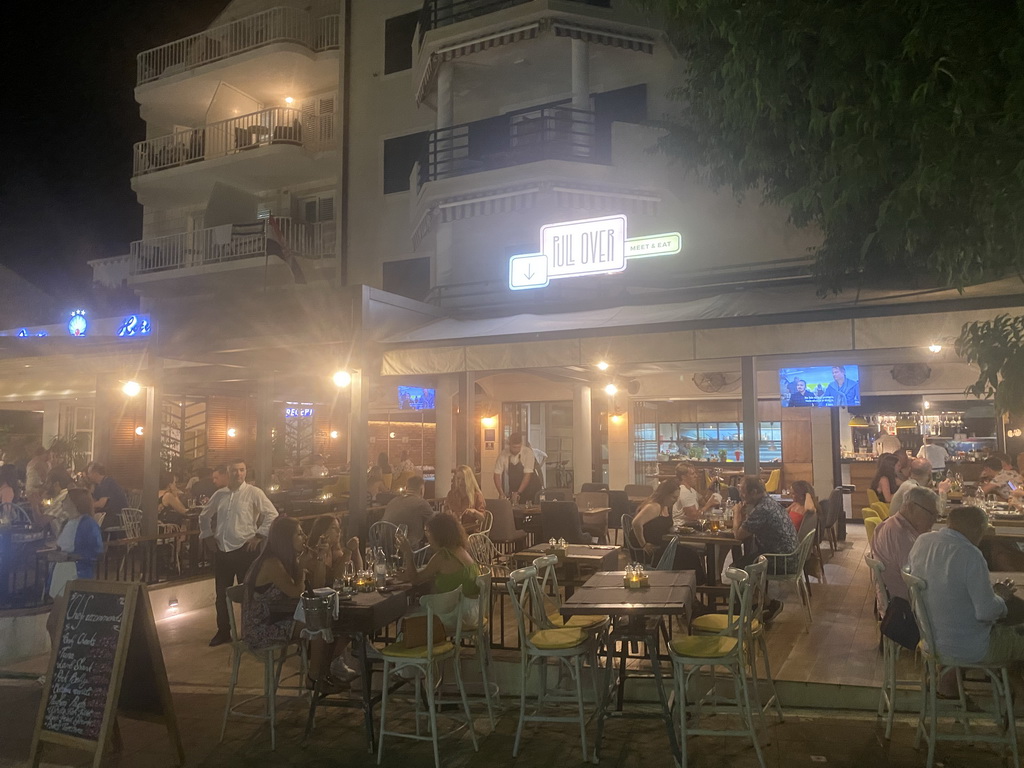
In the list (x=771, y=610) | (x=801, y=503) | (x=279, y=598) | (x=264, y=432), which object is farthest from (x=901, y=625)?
(x=264, y=432)

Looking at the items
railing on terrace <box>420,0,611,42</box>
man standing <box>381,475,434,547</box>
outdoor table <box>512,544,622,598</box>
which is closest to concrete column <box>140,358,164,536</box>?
man standing <box>381,475,434,547</box>

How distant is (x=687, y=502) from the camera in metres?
9.67

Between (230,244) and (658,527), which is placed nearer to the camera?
(658,527)

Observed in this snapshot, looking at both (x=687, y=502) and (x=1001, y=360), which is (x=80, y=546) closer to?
(x=687, y=502)

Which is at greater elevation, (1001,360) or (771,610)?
(1001,360)

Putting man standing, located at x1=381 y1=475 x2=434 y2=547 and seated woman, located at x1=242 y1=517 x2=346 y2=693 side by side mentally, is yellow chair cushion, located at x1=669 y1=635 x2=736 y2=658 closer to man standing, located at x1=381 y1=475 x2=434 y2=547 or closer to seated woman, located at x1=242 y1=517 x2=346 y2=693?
seated woman, located at x1=242 y1=517 x2=346 y2=693

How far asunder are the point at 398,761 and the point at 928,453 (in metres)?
12.1

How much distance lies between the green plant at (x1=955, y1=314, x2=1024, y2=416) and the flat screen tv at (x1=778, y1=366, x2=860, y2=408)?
8.65 m

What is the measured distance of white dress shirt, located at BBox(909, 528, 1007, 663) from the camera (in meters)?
4.29

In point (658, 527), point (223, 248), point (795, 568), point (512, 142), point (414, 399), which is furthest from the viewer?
point (414, 399)

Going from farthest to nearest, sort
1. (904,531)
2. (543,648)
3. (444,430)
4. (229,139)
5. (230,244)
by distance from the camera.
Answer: (229,139) → (230,244) → (444,430) → (904,531) → (543,648)

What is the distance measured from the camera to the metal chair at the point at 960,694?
164 inches

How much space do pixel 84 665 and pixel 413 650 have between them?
2024 millimetres

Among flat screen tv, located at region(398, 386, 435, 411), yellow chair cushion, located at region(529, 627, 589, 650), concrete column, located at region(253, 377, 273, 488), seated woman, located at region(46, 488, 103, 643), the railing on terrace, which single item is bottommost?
yellow chair cushion, located at region(529, 627, 589, 650)
